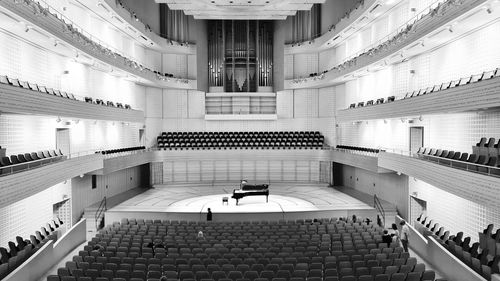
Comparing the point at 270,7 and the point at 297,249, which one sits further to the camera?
the point at 270,7

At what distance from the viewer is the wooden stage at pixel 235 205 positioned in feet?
57.6

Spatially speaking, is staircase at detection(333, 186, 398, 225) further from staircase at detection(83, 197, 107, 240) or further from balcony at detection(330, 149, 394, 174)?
staircase at detection(83, 197, 107, 240)

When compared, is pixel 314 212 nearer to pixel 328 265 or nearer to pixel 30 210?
pixel 328 265

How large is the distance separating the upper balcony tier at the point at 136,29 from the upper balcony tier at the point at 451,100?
562 inches

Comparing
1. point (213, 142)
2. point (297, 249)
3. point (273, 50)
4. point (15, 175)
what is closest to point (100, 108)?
point (15, 175)

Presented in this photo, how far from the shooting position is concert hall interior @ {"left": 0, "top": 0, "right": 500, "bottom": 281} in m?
10.6

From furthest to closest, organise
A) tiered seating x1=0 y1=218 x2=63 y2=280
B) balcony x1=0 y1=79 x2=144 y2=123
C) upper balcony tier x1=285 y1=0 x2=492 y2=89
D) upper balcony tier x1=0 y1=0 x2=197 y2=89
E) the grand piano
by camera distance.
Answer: the grand piano, upper balcony tier x1=0 y1=0 x2=197 y2=89, upper balcony tier x1=285 y1=0 x2=492 y2=89, balcony x1=0 y1=79 x2=144 y2=123, tiered seating x1=0 y1=218 x2=63 y2=280

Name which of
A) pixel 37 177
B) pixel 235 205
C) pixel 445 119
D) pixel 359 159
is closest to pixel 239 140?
pixel 235 205

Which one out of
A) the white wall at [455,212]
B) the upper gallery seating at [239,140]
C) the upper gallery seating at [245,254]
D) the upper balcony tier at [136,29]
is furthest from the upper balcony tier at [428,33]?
the upper balcony tier at [136,29]

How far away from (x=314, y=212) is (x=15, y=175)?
1194 cm

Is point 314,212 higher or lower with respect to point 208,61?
lower

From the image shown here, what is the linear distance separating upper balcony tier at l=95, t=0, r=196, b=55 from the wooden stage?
9935mm

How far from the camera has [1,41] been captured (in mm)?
13828

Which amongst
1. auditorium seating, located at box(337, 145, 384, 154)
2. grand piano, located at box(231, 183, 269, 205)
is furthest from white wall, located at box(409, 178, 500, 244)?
grand piano, located at box(231, 183, 269, 205)
